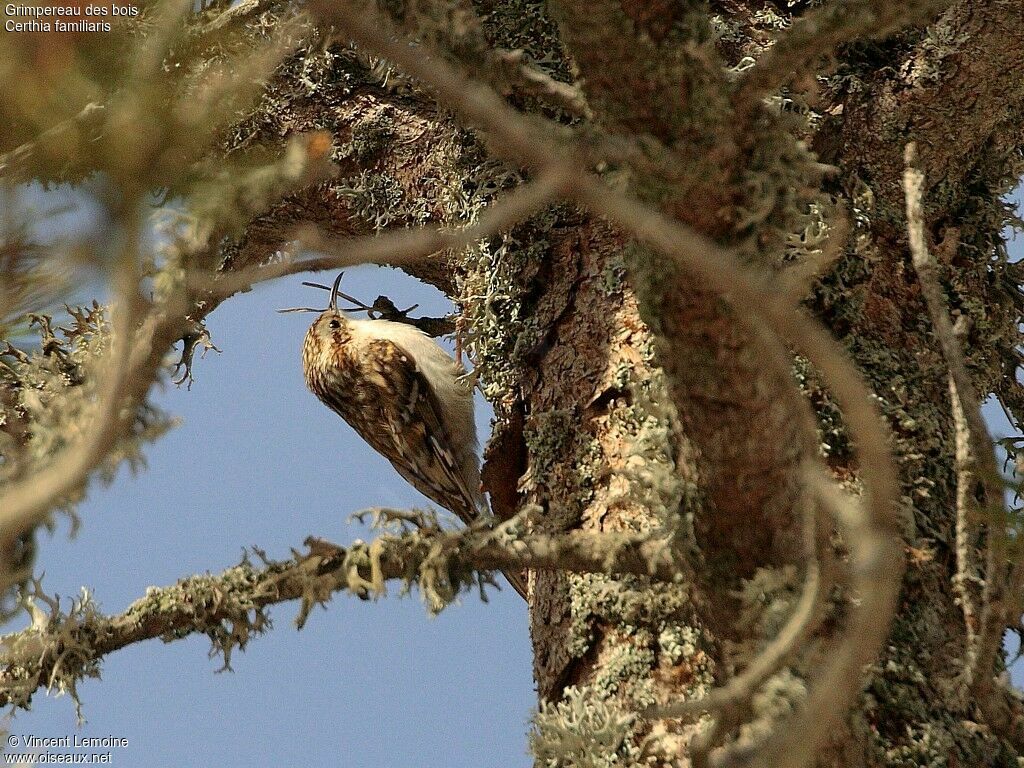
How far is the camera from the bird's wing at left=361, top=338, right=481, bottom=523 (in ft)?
14.1

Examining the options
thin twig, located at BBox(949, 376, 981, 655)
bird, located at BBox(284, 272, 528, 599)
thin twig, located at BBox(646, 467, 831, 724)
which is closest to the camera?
thin twig, located at BBox(646, 467, 831, 724)

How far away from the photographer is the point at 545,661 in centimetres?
226

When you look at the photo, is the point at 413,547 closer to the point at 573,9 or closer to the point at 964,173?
the point at 573,9

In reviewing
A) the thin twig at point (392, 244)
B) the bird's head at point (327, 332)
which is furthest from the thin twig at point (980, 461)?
the bird's head at point (327, 332)

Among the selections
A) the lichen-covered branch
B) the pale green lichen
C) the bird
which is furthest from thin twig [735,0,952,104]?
the bird

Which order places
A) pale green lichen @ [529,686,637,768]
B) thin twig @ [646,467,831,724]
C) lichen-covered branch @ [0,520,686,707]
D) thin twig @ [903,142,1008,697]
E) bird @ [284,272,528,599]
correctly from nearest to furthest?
thin twig @ [646,467,831,724] < thin twig @ [903,142,1008,697] < lichen-covered branch @ [0,520,686,707] < pale green lichen @ [529,686,637,768] < bird @ [284,272,528,599]

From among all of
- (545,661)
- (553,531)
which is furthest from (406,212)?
(545,661)

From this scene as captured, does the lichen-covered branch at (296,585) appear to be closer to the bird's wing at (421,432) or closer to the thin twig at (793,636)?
the thin twig at (793,636)

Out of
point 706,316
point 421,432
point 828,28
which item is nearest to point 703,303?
point 706,316

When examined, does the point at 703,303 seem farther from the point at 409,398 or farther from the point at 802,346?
the point at 409,398

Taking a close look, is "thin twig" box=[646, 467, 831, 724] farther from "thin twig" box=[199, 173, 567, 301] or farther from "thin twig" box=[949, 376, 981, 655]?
"thin twig" box=[949, 376, 981, 655]

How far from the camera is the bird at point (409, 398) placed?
4.29 m

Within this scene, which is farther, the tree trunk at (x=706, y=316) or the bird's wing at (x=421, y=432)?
the bird's wing at (x=421, y=432)

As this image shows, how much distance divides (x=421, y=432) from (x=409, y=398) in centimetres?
14
